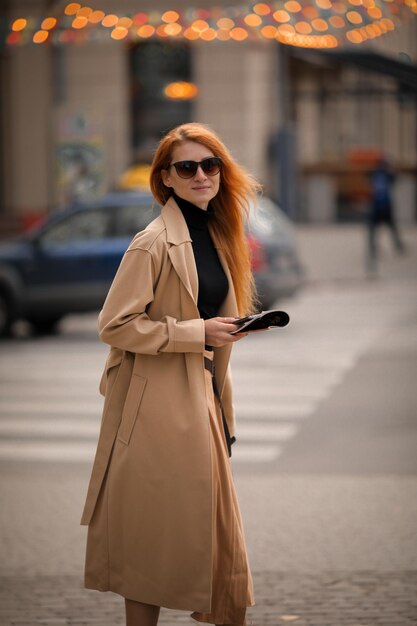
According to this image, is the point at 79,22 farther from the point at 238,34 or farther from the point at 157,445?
the point at 157,445

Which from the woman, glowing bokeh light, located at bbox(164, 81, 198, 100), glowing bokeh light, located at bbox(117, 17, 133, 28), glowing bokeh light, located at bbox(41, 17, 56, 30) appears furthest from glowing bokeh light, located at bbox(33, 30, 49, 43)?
glowing bokeh light, located at bbox(164, 81, 198, 100)

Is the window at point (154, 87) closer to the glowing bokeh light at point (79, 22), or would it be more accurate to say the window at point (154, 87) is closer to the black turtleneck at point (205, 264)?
the glowing bokeh light at point (79, 22)

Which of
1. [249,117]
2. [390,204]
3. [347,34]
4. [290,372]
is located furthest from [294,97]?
[347,34]

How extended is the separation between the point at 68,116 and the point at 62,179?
1.17 m

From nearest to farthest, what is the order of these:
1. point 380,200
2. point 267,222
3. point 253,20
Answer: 1. point 253,20
2. point 267,222
3. point 380,200

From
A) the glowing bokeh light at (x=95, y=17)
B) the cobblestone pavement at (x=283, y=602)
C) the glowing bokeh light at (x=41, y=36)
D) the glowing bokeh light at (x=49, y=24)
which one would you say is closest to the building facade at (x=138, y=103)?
the glowing bokeh light at (x=95, y=17)

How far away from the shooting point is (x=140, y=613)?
159 inches

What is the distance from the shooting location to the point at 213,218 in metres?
4.28

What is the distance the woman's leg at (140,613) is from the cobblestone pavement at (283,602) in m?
0.91

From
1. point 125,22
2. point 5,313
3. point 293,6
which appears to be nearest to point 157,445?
point 293,6

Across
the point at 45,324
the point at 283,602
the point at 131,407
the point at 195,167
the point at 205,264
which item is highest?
the point at 195,167

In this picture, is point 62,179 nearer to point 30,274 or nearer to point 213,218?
point 30,274

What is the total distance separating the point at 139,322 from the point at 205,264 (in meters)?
0.33

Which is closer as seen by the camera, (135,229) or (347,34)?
(347,34)
